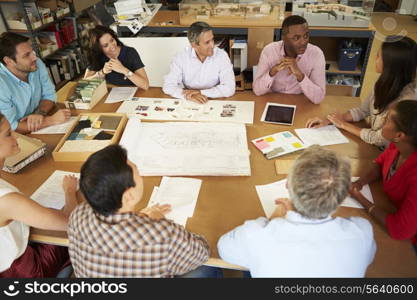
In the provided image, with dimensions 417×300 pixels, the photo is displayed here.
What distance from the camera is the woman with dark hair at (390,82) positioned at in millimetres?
1658

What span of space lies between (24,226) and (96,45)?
156 centimetres

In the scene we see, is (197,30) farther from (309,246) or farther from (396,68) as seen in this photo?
(309,246)

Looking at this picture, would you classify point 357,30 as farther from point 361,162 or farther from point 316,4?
point 361,162

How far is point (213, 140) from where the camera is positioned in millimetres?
1714

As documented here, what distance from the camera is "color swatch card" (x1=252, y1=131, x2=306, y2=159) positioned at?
64.8 inches

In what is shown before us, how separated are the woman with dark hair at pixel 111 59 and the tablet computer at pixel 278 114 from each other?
89cm

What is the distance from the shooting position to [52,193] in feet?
4.81

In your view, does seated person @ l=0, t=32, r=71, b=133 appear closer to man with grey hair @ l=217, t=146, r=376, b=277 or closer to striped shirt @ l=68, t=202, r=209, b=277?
striped shirt @ l=68, t=202, r=209, b=277

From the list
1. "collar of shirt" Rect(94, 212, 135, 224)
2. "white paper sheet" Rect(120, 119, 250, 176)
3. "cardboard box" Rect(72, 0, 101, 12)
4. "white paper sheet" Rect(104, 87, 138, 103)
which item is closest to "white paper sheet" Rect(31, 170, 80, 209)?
"white paper sheet" Rect(120, 119, 250, 176)

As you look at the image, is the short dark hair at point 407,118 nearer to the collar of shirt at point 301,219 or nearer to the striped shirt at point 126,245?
the collar of shirt at point 301,219

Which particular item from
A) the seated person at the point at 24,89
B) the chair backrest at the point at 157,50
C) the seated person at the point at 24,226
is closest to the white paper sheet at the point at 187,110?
the seated person at the point at 24,89

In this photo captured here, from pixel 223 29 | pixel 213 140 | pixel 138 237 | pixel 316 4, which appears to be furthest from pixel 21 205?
pixel 316 4

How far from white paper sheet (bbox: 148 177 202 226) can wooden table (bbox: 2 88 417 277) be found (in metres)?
0.03

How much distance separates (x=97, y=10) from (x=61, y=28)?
23.2 inches
